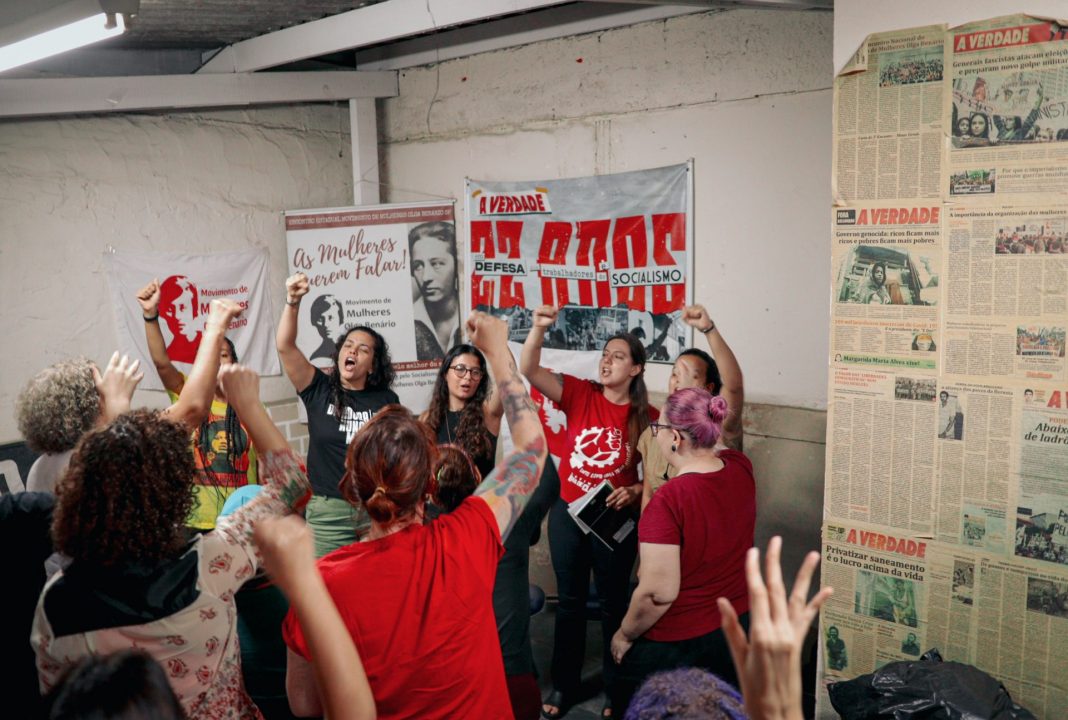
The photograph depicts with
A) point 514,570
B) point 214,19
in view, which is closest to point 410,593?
point 514,570

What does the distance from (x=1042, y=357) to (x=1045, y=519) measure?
50 cm

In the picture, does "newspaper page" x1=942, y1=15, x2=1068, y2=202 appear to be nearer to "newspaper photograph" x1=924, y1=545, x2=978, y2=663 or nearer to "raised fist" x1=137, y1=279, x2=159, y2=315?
"newspaper photograph" x1=924, y1=545, x2=978, y2=663

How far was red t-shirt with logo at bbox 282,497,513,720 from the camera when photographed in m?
1.71

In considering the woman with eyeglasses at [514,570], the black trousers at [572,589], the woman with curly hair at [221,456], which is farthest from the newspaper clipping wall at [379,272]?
the woman with eyeglasses at [514,570]

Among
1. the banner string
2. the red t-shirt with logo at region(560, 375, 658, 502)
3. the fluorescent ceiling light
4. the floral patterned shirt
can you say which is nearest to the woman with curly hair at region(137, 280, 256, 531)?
the red t-shirt with logo at region(560, 375, 658, 502)

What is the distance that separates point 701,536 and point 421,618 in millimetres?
1064

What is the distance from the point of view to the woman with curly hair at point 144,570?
168 cm

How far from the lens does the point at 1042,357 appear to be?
8.56 ft

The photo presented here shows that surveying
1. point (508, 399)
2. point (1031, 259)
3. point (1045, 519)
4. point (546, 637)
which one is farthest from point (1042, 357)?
point (546, 637)

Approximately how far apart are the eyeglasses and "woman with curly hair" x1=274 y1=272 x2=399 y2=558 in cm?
38

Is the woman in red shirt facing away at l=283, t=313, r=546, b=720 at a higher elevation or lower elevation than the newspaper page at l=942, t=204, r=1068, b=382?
lower

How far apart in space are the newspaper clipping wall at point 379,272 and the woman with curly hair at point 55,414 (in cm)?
304

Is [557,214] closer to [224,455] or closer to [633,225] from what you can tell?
[633,225]

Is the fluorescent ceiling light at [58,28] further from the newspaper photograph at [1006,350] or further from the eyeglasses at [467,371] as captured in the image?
the newspaper photograph at [1006,350]
